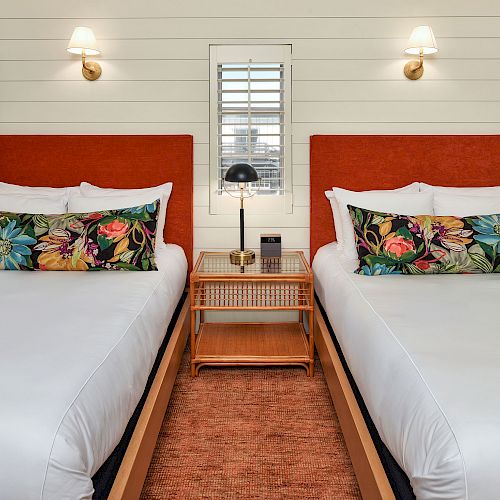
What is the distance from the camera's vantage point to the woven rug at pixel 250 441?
199cm

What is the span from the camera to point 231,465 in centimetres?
212

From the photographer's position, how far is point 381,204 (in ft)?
10.1

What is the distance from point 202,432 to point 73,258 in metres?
1.04

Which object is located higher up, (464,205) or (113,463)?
(464,205)

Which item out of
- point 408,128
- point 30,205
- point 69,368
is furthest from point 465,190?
point 69,368

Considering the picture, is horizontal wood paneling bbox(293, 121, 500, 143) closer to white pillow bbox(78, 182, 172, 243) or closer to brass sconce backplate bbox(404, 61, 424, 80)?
brass sconce backplate bbox(404, 61, 424, 80)

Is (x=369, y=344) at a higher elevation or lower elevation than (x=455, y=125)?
lower

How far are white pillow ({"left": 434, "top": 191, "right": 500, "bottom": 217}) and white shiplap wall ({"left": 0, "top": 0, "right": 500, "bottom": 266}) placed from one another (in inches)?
21.4

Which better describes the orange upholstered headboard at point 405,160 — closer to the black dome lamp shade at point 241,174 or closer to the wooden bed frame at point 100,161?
the black dome lamp shade at point 241,174

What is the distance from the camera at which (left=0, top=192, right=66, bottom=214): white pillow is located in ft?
10.0

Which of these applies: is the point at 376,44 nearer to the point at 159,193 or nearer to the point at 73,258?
the point at 159,193

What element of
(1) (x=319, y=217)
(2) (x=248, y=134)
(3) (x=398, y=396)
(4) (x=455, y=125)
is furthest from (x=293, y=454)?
(4) (x=455, y=125)

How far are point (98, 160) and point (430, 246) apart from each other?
2.00 m

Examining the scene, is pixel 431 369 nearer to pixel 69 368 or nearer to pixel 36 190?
pixel 69 368
